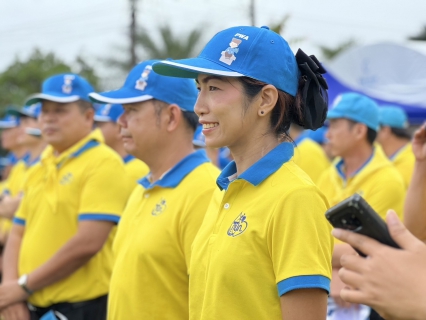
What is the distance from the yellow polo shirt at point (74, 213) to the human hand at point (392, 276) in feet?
10.1

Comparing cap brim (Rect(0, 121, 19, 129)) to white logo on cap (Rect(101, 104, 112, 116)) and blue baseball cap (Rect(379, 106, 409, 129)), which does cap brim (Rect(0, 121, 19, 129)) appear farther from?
blue baseball cap (Rect(379, 106, 409, 129))

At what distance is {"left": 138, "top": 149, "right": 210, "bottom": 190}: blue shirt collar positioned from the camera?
3535 mm

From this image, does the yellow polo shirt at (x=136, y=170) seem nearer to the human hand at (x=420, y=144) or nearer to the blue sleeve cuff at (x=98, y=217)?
the blue sleeve cuff at (x=98, y=217)

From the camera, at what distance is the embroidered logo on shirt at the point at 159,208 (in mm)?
3417

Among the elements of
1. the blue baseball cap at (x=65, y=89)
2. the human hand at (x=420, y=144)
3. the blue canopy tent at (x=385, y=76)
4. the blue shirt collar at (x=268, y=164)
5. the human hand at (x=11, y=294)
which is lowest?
the blue canopy tent at (x=385, y=76)

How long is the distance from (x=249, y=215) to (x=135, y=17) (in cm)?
1880

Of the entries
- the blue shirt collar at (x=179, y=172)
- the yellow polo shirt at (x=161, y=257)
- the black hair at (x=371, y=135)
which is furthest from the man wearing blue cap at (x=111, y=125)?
the yellow polo shirt at (x=161, y=257)

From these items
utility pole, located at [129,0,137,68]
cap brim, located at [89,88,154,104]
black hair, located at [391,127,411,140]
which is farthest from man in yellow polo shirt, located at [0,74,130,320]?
utility pole, located at [129,0,137,68]

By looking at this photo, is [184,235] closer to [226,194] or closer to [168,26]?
[226,194]

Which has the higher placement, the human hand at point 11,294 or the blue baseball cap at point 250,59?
the blue baseball cap at point 250,59

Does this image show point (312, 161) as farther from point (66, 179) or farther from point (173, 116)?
point (173, 116)

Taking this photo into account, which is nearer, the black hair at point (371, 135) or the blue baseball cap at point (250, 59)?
the blue baseball cap at point (250, 59)

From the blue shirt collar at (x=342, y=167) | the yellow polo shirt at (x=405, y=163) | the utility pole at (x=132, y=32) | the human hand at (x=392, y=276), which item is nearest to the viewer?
the human hand at (x=392, y=276)

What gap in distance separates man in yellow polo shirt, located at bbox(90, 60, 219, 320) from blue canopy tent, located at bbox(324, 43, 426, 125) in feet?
27.5
